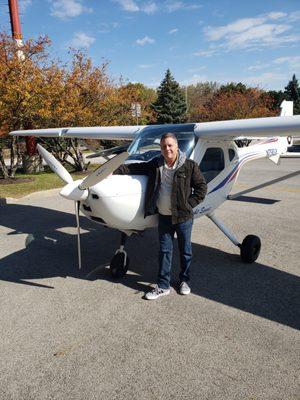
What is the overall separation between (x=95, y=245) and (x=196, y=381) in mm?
3841

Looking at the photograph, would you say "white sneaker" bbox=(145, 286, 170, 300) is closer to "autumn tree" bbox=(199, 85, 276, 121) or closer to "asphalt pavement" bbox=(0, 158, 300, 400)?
"asphalt pavement" bbox=(0, 158, 300, 400)

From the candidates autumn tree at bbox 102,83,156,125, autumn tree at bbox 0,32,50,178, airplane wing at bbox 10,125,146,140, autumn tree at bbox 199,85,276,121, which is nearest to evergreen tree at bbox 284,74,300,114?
autumn tree at bbox 199,85,276,121

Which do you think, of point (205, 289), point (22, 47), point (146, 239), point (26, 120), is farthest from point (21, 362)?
point (22, 47)

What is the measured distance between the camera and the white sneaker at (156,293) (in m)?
4.29

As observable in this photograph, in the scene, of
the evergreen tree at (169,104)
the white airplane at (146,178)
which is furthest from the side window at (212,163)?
the evergreen tree at (169,104)

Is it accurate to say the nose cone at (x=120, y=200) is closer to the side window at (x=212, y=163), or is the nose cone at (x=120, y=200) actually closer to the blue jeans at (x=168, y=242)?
the blue jeans at (x=168, y=242)

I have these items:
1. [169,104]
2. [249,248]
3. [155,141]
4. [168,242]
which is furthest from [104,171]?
[169,104]

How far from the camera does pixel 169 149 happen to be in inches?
156

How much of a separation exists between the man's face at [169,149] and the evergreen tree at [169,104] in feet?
142

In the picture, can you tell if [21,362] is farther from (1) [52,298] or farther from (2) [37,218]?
(2) [37,218]

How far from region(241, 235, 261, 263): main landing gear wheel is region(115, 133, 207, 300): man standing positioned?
1362 millimetres

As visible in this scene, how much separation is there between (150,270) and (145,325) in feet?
4.93

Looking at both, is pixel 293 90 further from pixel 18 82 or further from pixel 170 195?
pixel 170 195

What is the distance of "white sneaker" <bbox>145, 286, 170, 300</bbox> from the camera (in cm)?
429
